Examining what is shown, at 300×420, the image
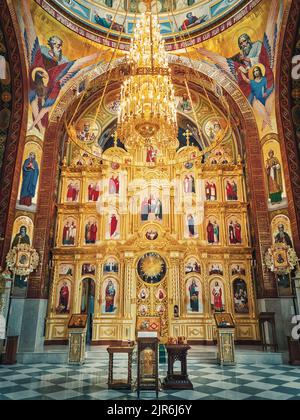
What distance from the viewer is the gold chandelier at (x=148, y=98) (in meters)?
6.77

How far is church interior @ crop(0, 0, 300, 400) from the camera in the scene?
840 cm

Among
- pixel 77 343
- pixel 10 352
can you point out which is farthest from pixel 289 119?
pixel 10 352

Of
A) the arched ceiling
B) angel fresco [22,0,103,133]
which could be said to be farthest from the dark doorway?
the arched ceiling

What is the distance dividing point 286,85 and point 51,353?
11.0 metres

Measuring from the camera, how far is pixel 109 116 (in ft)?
46.9

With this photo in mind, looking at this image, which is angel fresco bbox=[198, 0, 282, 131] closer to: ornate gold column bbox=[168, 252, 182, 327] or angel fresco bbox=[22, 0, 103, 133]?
angel fresco bbox=[22, 0, 103, 133]

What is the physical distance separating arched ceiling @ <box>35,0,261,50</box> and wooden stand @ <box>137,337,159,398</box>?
958 cm

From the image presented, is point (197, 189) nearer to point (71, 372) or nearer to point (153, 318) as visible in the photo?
point (153, 318)

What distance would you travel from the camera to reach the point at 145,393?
5199 mm

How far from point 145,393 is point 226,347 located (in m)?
3.54

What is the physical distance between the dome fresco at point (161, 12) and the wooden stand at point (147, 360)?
33.5ft

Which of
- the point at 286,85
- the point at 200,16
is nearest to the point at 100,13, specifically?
the point at 200,16

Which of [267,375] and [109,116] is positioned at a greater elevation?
[109,116]

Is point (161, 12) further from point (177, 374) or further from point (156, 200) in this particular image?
point (177, 374)
